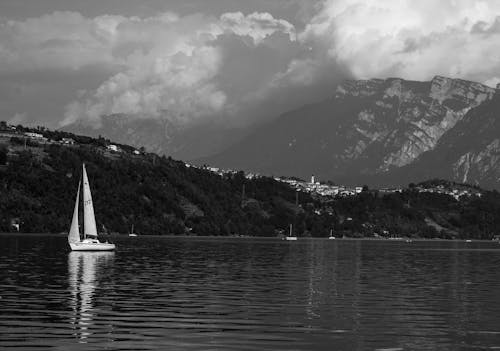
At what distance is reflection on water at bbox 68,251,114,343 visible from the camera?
58.0 meters

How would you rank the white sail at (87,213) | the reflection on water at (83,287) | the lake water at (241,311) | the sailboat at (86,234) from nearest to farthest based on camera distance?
the lake water at (241,311)
the reflection on water at (83,287)
the sailboat at (86,234)
the white sail at (87,213)

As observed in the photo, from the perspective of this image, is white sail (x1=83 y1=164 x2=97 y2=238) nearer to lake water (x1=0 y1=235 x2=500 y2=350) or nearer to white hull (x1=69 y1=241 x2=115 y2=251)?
white hull (x1=69 y1=241 x2=115 y2=251)

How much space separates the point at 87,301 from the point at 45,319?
1240cm

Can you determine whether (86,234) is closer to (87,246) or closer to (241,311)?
(87,246)

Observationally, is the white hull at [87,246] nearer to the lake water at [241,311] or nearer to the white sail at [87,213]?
the white sail at [87,213]

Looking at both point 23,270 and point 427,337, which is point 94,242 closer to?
point 23,270

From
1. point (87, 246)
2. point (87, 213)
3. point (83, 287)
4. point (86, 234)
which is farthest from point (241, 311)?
point (86, 234)

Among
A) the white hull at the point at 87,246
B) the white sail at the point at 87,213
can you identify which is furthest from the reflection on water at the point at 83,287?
the white sail at the point at 87,213

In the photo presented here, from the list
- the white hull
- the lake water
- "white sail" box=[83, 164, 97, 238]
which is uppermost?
"white sail" box=[83, 164, 97, 238]

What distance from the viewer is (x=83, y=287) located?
8694cm

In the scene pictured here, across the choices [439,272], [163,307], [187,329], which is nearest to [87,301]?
[163,307]

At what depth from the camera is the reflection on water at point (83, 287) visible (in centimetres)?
5803

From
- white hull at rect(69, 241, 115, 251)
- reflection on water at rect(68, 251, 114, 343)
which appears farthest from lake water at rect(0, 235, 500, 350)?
white hull at rect(69, 241, 115, 251)

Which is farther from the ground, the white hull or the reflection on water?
the white hull
